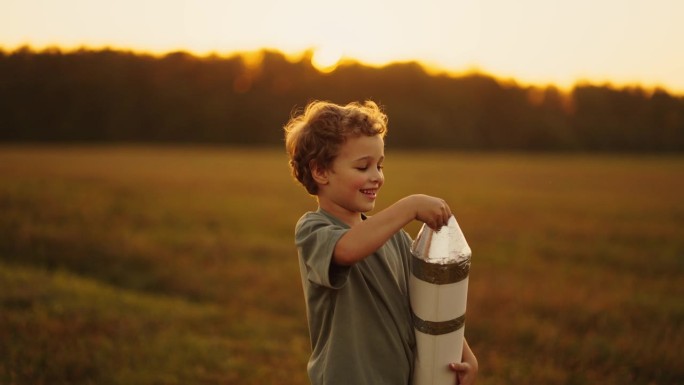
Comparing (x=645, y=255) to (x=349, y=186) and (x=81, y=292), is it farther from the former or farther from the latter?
(x=349, y=186)

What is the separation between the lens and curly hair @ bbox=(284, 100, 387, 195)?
2.26 m

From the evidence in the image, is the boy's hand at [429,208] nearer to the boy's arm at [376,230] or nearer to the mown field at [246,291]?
the boy's arm at [376,230]

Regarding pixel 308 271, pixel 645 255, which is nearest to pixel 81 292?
pixel 308 271

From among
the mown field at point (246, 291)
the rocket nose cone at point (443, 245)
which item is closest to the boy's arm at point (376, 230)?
the rocket nose cone at point (443, 245)

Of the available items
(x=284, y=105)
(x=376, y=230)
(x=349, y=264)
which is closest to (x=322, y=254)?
(x=349, y=264)

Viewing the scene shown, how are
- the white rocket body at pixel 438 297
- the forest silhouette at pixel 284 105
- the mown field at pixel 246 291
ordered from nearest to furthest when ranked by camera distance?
the white rocket body at pixel 438 297, the mown field at pixel 246 291, the forest silhouette at pixel 284 105

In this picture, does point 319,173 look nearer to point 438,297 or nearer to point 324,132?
point 324,132

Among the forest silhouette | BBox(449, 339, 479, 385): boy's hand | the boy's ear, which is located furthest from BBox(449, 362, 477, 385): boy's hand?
the forest silhouette

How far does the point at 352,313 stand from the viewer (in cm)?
220

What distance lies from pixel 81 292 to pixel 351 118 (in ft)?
19.9

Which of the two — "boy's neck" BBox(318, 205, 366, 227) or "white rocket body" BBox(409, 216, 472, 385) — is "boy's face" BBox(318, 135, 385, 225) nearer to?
"boy's neck" BBox(318, 205, 366, 227)

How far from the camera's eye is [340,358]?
2170mm

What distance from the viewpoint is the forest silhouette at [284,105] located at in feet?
190

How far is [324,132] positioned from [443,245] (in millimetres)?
587
